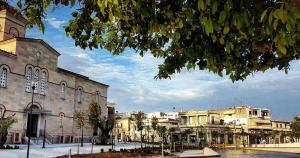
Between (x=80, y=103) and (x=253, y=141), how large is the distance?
58626 millimetres

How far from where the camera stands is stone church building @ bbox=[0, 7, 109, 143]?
44969mm

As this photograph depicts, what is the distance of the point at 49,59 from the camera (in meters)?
51.8

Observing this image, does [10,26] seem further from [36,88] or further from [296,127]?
[296,127]

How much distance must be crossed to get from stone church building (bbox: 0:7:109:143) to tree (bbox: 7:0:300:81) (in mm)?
36454

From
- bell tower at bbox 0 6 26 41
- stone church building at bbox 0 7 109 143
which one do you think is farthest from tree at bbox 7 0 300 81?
bell tower at bbox 0 6 26 41

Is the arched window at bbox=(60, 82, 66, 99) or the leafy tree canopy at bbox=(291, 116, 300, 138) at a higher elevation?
the arched window at bbox=(60, 82, 66, 99)

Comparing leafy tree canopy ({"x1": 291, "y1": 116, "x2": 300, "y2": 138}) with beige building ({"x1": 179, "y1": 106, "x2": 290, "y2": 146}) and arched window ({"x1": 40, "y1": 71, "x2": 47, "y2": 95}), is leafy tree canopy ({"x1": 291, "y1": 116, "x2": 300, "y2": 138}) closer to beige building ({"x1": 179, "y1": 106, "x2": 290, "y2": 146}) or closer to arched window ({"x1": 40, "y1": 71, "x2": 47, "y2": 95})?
beige building ({"x1": 179, "y1": 106, "x2": 290, "y2": 146})

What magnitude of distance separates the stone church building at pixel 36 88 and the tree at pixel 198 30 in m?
36.5

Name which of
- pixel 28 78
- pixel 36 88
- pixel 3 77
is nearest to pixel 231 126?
pixel 36 88

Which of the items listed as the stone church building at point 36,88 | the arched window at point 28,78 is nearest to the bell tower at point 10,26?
the stone church building at point 36,88

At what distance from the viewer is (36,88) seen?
49.1 m

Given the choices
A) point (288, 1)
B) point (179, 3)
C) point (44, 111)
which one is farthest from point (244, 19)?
point (44, 111)

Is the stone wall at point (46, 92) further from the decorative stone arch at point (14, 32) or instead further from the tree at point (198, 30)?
the tree at point (198, 30)

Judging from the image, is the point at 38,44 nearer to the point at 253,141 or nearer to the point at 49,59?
the point at 49,59
